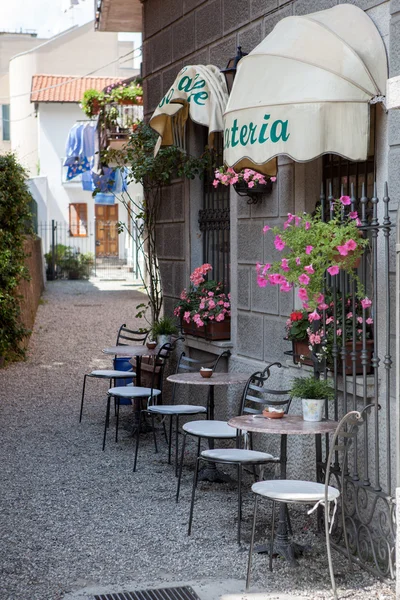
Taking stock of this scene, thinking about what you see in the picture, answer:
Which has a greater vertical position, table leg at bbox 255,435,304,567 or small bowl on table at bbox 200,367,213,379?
small bowl on table at bbox 200,367,213,379

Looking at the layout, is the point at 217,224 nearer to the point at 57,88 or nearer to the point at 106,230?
the point at 106,230

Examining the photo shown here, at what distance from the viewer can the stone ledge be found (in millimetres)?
8539

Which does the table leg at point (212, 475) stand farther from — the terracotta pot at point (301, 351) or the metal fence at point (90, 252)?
the metal fence at point (90, 252)

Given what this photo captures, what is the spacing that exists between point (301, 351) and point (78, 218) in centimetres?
3211

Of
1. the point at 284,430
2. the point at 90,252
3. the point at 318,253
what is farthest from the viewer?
the point at 90,252

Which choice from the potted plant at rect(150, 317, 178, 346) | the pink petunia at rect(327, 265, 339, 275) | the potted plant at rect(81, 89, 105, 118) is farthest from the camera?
the potted plant at rect(81, 89, 105, 118)

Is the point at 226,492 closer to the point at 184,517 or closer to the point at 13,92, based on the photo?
the point at 184,517

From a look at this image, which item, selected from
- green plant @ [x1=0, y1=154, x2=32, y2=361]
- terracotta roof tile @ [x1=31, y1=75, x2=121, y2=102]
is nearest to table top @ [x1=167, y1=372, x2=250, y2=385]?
green plant @ [x1=0, y1=154, x2=32, y2=361]

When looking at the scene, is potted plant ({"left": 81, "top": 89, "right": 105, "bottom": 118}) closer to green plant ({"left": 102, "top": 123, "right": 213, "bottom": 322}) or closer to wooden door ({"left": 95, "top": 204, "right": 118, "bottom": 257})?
green plant ({"left": 102, "top": 123, "right": 213, "bottom": 322})

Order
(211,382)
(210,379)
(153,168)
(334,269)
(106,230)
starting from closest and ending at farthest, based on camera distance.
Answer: (334,269) → (211,382) → (210,379) → (153,168) → (106,230)

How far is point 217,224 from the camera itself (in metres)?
9.32

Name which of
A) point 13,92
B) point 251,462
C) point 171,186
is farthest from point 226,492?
point 13,92

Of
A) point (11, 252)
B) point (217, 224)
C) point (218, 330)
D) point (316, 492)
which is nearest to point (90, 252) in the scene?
point (11, 252)

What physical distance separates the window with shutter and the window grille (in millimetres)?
28618
